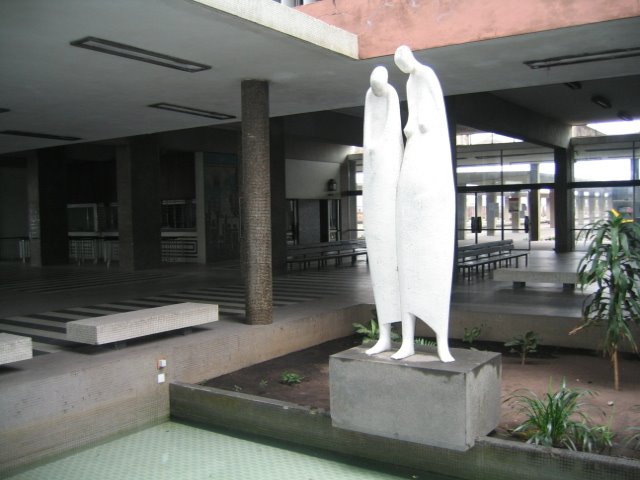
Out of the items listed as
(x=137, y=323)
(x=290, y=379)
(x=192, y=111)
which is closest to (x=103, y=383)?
(x=137, y=323)

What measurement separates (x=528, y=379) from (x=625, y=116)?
47.5ft

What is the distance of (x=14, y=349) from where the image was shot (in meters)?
5.52

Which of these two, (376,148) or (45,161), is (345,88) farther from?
(45,161)

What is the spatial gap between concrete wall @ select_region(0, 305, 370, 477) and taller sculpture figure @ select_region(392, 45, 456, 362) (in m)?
2.93

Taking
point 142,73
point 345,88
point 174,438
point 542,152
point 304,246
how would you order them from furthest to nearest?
point 542,152 → point 304,246 → point 345,88 → point 142,73 → point 174,438

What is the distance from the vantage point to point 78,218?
22984mm

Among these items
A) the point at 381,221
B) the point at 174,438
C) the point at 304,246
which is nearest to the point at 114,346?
the point at 174,438

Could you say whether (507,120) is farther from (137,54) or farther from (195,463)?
(195,463)

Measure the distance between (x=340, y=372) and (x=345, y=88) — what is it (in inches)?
205

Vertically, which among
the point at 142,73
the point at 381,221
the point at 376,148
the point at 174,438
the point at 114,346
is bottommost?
the point at 174,438

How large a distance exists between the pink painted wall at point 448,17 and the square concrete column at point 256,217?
1.64m

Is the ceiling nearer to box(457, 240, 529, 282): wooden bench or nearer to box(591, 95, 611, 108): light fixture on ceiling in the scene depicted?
box(457, 240, 529, 282): wooden bench

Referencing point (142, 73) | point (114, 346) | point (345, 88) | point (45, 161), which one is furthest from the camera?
point (45, 161)

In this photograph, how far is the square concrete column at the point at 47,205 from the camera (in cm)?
1856
